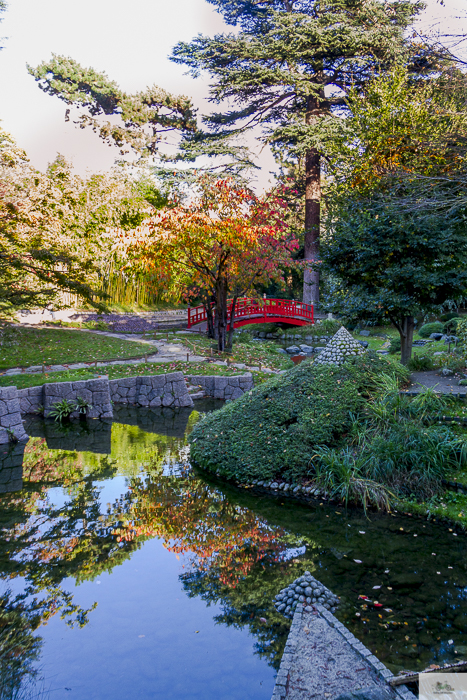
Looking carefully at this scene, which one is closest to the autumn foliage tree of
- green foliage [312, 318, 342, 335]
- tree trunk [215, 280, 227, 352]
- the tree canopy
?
tree trunk [215, 280, 227, 352]

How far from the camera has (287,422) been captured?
7074mm

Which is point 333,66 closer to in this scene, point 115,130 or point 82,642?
point 115,130

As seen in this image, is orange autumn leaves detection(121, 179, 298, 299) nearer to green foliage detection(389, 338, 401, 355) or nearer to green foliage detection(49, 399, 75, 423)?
green foliage detection(389, 338, 401, 355)

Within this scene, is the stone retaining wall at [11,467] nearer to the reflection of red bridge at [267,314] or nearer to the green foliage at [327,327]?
the reflection of red bridge at [267,314]

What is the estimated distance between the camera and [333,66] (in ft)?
66.8

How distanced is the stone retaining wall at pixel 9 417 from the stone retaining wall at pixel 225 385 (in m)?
4.56

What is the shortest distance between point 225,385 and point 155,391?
1.68 metres

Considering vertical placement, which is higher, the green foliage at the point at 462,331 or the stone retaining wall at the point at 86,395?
the green foliage at the point at 462,331

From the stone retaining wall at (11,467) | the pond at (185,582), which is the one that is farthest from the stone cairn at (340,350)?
the stone retaining wall at (11,467)

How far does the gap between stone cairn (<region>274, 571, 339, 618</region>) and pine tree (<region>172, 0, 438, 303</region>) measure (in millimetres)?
14305

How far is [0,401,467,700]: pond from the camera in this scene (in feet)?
11.3

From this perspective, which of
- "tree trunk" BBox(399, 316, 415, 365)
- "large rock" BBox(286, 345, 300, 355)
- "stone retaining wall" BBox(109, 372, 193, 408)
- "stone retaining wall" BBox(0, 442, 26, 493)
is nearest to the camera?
"stone retaining wall" BBox(0, 442, 26, 493)

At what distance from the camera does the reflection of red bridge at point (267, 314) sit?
69.9 ft

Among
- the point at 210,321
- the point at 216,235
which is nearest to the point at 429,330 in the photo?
the point at 210,321
